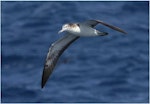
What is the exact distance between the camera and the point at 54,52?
56.6ft

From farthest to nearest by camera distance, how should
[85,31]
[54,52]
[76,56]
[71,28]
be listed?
1. [76,56]
2. [54,52]
3. [71,28]
4. [85,31]

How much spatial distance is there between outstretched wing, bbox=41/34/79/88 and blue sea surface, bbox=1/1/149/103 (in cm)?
899

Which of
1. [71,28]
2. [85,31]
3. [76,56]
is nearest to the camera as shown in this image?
[85,31]

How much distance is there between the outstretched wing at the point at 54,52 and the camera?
17.0 m

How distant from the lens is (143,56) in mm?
29500

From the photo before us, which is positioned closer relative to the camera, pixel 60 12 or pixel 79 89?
pixel 79 89

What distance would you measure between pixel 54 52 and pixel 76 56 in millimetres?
11794

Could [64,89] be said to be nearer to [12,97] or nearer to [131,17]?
[12,97]

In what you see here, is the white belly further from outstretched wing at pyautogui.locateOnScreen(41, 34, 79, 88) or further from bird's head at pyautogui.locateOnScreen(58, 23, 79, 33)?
outstretched wing at pyautogui.locateOnScreen(41, 34, 79, 88)

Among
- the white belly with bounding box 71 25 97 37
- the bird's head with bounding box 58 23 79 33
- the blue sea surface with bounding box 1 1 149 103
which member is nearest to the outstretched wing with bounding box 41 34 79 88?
the bird's head with bounding box 58 23 79 33

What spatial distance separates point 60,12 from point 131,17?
3063 millimetres

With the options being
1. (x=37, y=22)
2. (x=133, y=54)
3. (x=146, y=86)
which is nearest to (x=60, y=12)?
(x=37, y=22)

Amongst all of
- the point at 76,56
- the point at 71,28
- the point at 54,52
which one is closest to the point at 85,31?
the point at 71,28

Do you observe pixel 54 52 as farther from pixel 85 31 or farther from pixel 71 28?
pixel 85 31
